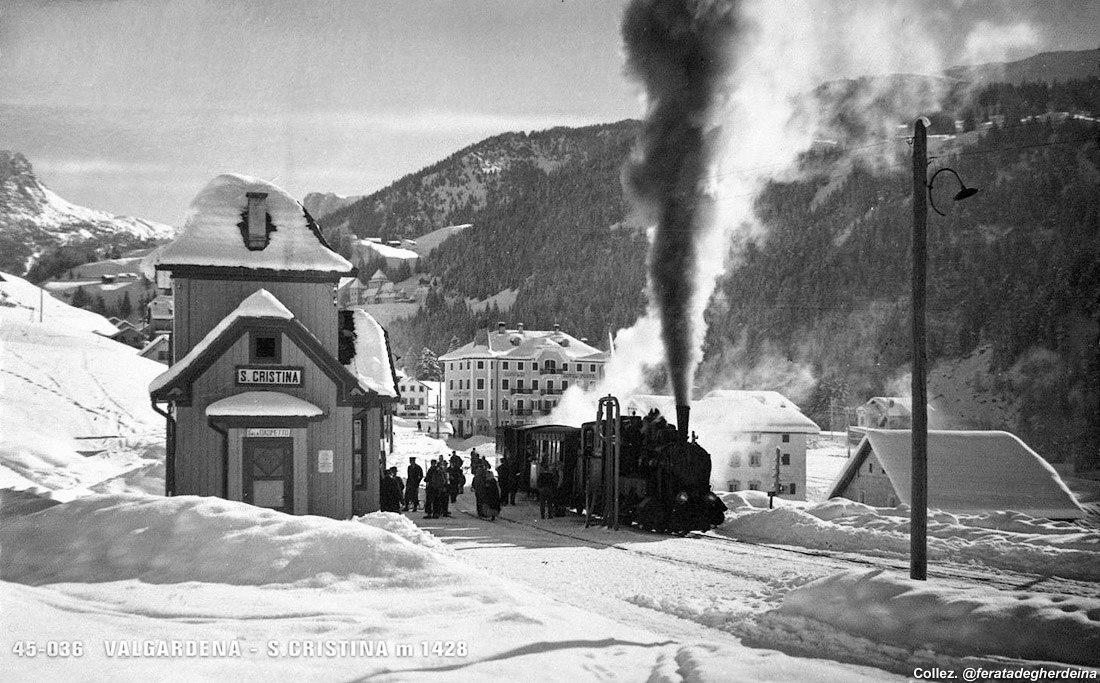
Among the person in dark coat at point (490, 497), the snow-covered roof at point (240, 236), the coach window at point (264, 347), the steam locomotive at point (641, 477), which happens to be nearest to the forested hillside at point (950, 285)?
the steam locomotive at point (641, 477)

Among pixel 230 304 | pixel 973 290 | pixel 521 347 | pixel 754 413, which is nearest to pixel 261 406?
pixel 230 304

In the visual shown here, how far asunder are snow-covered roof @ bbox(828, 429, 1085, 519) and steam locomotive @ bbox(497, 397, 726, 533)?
13940mm

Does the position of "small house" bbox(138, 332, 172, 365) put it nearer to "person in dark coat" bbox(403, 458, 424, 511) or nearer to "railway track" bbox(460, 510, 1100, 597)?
"person in dark coat" bbox(403, 458, 424, 511)

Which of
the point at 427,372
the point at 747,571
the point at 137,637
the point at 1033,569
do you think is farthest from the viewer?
the point at 427,372

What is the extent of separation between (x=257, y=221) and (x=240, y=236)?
55 cm

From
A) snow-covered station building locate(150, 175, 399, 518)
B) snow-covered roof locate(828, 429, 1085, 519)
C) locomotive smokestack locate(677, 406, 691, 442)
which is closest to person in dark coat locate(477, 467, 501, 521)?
snow-covered station building locate(150, 175, 399, 518)

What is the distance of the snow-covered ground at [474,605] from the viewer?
26.2 ft

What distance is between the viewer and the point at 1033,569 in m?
16.1

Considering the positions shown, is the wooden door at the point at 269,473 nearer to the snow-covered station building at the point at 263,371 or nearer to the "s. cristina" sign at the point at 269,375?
the snow-covered station building at the point at 263,371

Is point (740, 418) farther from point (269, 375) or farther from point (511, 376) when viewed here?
point (269, 375)

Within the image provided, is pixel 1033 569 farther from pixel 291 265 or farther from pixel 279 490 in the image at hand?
pixel 291 265

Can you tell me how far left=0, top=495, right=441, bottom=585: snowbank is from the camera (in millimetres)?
10891

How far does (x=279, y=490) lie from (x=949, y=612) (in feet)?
51.7

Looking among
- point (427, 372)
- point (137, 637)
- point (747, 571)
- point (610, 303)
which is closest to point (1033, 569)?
point (747, 571)
